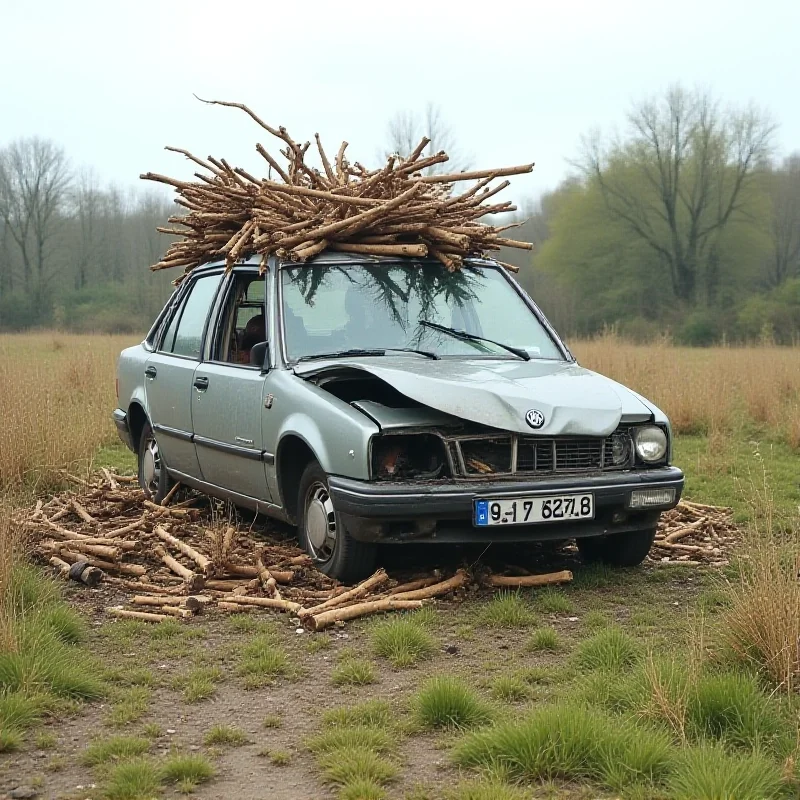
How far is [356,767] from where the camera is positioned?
375 cm

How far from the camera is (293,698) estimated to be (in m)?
4.63

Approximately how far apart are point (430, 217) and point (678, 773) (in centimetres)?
468

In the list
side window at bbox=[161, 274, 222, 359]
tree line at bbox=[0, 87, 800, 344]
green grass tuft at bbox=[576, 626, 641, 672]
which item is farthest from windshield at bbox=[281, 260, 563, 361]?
tree line at bbox=[0, 87, 800, 344]

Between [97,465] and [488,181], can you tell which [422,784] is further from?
[97,465]

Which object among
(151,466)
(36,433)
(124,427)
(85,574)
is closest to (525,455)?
(85,574)

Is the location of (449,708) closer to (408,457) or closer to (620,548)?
(408,457)

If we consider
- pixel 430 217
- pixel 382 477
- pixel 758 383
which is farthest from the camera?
pixel 758 383

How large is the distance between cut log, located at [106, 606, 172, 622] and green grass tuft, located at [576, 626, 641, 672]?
216 centimetres

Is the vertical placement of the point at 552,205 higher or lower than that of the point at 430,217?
higher

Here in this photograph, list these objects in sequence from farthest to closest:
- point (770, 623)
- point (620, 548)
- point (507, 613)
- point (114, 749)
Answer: point (620, 548)
point (507, 613)
point (770, 623)
point (114, 749)

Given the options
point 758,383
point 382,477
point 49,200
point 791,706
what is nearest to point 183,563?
point 382,477

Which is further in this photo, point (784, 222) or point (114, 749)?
point (784, 222)

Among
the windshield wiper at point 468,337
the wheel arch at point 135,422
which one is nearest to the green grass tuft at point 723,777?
the windshield wiper at point 468,337

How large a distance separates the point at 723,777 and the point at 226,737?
1.77 meters
